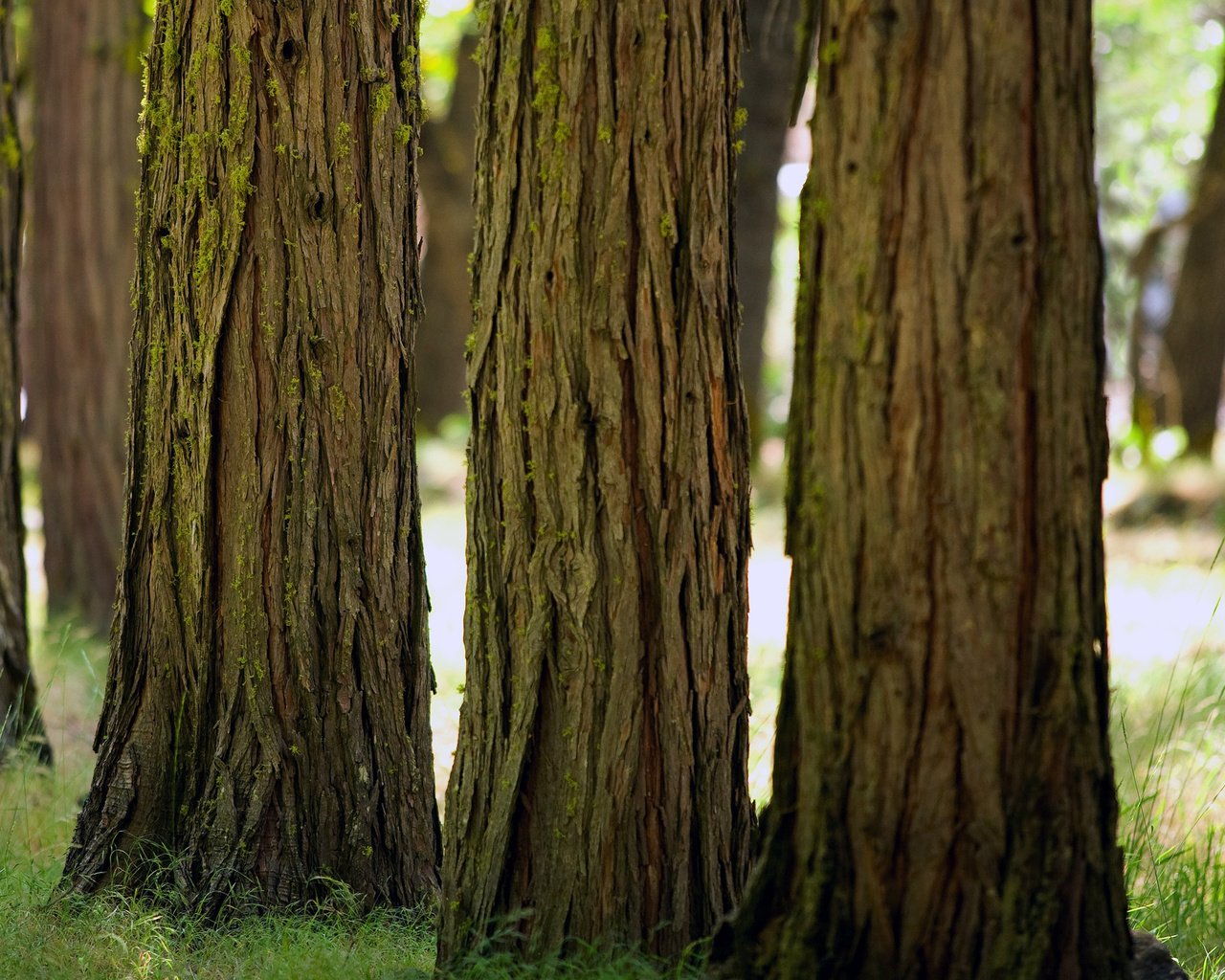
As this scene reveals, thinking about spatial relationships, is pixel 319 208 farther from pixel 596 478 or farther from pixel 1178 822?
pixel 1178 822

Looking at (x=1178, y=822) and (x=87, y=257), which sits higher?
(x=87, y=257)

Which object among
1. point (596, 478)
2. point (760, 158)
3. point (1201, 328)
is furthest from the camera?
point (1201, 328)

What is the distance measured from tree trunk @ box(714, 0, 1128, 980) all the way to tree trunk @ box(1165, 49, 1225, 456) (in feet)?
40.9

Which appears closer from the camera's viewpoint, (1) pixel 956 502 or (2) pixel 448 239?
(1) pixel 956 502

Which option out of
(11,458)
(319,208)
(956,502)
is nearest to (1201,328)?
(11,458)

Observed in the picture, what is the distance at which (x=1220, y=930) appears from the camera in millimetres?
3896

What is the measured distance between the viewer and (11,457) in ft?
17.0

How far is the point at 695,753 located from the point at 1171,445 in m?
13.2

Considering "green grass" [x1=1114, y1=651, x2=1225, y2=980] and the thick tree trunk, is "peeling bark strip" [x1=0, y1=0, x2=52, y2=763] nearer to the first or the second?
the thick tree trunk

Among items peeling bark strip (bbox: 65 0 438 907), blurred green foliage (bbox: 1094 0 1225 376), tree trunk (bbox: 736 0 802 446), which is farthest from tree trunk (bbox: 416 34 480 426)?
peeling bark strip (bbox: 65 0 438 907)

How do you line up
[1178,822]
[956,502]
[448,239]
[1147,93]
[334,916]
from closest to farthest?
[956,502]
[334,916]
[1178,822]
[448,239]
[1147,93]

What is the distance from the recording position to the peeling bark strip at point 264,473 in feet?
11.7

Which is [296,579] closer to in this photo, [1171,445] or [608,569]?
[608,569]

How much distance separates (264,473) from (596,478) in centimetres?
115
